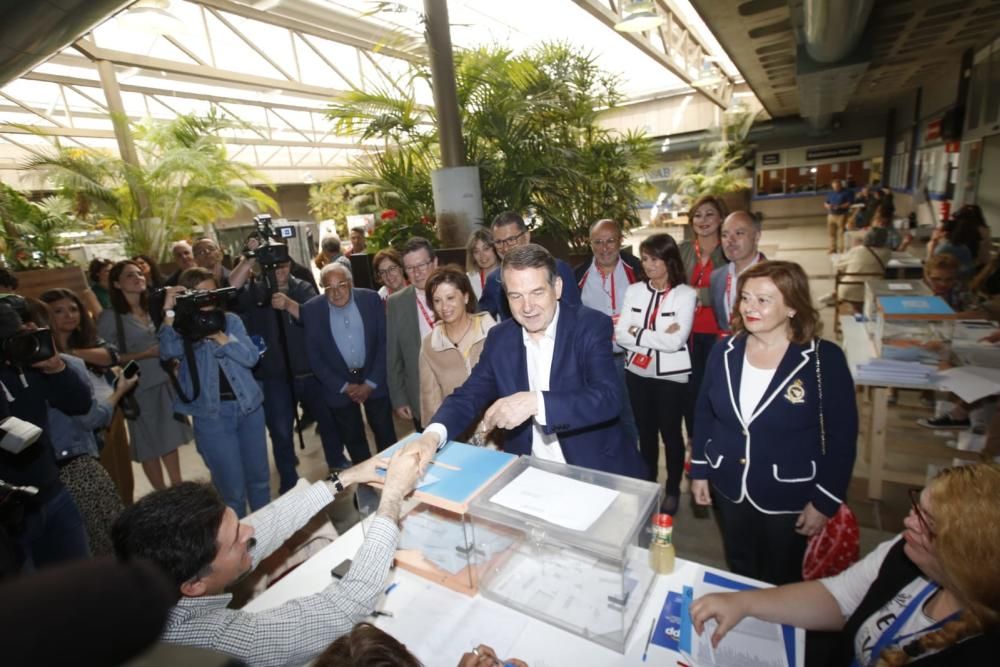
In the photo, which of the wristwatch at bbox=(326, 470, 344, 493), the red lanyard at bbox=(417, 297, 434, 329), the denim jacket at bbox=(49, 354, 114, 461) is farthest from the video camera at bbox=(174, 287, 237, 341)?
the wristwatch at bbox=(326, 470, 344, 493)

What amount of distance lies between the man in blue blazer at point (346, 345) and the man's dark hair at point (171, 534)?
223 cm

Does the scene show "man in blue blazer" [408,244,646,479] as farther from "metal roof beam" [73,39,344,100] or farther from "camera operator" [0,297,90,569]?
"metal roof beam" [73,39,344,100]

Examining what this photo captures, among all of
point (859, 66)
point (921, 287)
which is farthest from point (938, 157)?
point (921, 287)

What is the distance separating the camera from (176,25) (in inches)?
217

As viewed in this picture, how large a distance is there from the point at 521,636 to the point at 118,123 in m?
8.98

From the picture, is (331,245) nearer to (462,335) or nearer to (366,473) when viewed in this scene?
(462,335)

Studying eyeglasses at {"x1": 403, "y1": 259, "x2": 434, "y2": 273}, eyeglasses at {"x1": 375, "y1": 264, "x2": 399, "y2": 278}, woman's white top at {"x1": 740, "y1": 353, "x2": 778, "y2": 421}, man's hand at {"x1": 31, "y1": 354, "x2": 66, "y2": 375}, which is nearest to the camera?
woman's white top at {"x1": 740, "y1": 353, "x2": 778, "y2": 421}

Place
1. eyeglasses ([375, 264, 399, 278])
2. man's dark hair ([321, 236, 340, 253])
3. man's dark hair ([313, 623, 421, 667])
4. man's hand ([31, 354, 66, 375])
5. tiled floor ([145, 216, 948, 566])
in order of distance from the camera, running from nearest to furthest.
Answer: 1. man's dark hair ([313, 623, 421, 667])
2. man's hand ([31, 354, 66, 375])
3. tiled floor ([145, 216, 948, 566])
4. eyeglasses ([375, 264, 399, 278])
5. man's dark hair ([321, 236, 340, 253])

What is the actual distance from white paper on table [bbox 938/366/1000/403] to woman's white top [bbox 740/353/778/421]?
5.23 feet

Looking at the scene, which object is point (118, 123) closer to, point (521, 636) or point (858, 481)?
point (521, 636)

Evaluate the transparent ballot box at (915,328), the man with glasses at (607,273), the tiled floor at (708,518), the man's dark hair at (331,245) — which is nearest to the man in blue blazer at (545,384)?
the tiled floor at (708,518)

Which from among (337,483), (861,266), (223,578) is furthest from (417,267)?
(861,266)

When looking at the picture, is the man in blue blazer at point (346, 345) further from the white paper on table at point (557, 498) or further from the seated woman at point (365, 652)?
the seated woman at point (365, 652)

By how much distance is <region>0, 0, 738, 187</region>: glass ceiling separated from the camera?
5547 mm
